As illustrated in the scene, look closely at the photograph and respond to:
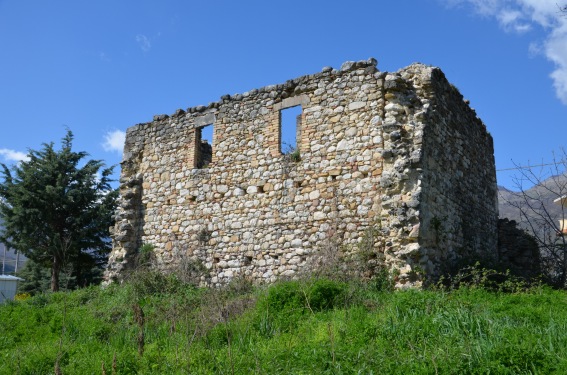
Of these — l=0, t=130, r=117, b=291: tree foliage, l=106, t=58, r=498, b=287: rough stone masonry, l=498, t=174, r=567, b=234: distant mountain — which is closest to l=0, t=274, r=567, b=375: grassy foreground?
l=106, t=58, r=498, b=287: rough stone masonry

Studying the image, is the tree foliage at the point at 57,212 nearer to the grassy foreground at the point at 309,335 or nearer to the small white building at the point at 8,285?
the small white building at the point at 8,285

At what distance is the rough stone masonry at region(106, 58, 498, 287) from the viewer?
9.66m

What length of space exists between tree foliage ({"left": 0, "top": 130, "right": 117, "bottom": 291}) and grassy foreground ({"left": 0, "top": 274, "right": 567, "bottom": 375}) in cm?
751

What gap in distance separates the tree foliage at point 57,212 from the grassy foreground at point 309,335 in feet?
24.6

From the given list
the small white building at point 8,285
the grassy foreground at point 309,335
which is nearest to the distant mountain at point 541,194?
the grassy foreground at point 309,335

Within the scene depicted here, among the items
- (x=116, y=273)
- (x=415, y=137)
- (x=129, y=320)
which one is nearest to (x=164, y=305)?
(x=129, y=320)

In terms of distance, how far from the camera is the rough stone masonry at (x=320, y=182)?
9.66 meters

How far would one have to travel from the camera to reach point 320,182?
10555 mm

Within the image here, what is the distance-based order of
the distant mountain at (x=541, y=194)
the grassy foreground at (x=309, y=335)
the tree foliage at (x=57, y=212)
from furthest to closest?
the tree foliage at (x=57, y=212) < the distant mountain at (x=541, y=194) < the grassy foreground at (x=309, y=335)

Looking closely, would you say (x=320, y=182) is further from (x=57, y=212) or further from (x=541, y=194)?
(x=57, y=212)

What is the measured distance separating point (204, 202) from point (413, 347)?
7.33m

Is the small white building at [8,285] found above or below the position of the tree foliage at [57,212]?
below

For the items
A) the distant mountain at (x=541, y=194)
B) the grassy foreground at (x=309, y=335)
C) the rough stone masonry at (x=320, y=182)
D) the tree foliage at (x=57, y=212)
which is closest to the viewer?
the grassy foreground at (x=309, y=335)

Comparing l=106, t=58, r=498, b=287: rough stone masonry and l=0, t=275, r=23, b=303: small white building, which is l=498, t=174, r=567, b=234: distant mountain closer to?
l=106, t=58, r=498, b=287: rough stone masonry
